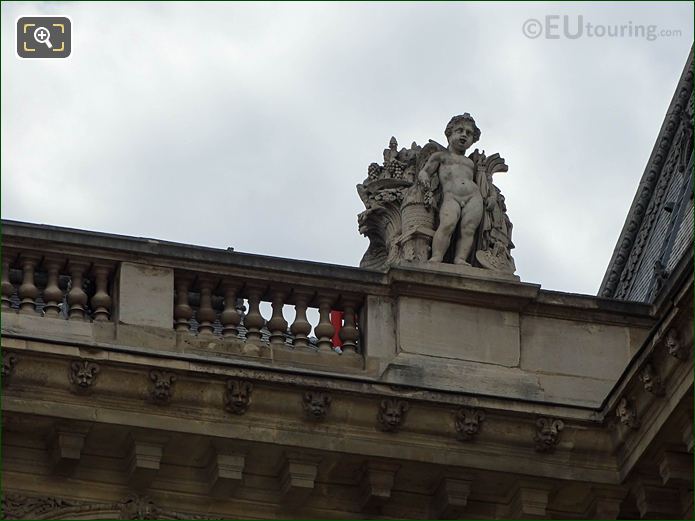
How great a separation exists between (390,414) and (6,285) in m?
3.44

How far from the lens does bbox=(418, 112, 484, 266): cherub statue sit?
26109 mm

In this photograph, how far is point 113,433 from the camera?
77.3ft

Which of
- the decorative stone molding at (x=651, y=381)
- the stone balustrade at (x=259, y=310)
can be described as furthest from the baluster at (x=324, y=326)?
the decorative stone molding at (x=651, y=381)

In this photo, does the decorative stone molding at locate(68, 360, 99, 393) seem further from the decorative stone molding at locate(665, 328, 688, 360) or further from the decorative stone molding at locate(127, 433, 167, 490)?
the decorative stone molding at locate(665, 328, 688, 360)

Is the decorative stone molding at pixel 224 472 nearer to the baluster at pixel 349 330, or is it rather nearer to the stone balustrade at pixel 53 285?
the stone balustrade at pixel 53 285

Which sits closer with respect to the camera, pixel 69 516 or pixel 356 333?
pixel 69 516

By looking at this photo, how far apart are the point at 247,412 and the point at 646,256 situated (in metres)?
7.55

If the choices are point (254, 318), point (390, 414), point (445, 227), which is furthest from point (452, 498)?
point (445, 227)

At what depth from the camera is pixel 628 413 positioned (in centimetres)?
2416

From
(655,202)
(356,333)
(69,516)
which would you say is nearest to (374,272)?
(356,333)

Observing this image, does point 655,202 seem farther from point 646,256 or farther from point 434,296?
point 434,296

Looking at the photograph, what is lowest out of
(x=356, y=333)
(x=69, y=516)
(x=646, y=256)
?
(x=69, y=516)

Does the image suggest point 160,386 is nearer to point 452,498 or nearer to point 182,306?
point 182,306

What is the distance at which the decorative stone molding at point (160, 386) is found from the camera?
2359 cm
